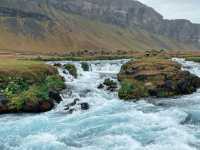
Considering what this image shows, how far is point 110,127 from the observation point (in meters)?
38.3

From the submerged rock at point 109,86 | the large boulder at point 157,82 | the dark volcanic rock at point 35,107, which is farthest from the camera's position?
the submerged rock at point 109,86

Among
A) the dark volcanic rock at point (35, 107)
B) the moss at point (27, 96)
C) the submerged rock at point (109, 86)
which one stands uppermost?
the moss at point (27, 96)

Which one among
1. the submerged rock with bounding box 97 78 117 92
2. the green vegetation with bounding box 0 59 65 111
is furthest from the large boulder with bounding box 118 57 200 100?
the green vegetation with bounding box 0 59 65 111

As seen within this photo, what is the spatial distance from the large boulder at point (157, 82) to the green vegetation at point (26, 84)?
10.3 meters

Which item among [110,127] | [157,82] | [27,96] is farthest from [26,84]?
[110,127]

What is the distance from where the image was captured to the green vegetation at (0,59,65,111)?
47406 millimetres

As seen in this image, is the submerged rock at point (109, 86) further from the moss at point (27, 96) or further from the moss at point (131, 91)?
the moss at point (27, 96)

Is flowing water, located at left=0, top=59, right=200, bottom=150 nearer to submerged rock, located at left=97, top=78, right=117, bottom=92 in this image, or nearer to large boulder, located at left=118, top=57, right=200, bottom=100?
large boulder, located at left=118, top=57, right=200, bottom=100

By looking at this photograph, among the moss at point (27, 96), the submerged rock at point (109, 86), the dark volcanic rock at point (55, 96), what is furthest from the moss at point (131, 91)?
the moss at point (27, 96)

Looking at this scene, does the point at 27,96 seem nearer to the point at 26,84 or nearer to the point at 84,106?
the point at 84,106

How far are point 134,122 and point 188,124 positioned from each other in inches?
199

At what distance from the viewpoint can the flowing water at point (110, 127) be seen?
108 feet

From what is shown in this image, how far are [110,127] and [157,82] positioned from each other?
74.4ft

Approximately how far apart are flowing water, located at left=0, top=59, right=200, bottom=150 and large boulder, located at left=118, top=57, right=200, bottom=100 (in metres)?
2.95
